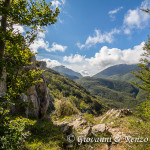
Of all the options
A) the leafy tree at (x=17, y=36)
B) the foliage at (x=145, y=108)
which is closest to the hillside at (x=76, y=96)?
the foliage at (x=145, y=108)

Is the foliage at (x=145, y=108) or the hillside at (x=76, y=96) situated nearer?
the foliage at (x=145, y=108)

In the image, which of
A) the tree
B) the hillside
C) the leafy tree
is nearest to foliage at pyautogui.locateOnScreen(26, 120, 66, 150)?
the leafy tree

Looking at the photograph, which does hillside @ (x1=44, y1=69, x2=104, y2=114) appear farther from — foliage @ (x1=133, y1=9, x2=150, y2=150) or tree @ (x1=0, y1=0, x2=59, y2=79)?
tree @ (x1=0, y1=0, x2=59, y2=79)

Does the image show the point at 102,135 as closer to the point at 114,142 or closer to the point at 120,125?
the point at 114,142

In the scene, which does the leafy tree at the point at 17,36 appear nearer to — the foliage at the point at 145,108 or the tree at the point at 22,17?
the tree at the point at 22,17

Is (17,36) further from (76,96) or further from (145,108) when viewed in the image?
(76,96)

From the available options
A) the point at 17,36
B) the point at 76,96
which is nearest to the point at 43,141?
the point at 17,36

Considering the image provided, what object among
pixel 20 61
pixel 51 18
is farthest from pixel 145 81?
pixel 20 61

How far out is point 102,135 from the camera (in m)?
9.11

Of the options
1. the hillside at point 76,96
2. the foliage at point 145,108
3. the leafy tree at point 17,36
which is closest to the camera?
the leafy tree at point 17,36

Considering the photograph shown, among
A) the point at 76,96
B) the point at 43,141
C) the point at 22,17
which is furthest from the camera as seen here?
the point at 76,96

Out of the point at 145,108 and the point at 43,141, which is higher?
the point at 145,108

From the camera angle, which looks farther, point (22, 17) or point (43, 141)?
point (43, 141)

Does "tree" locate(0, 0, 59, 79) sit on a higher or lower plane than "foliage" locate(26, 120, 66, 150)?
higher
